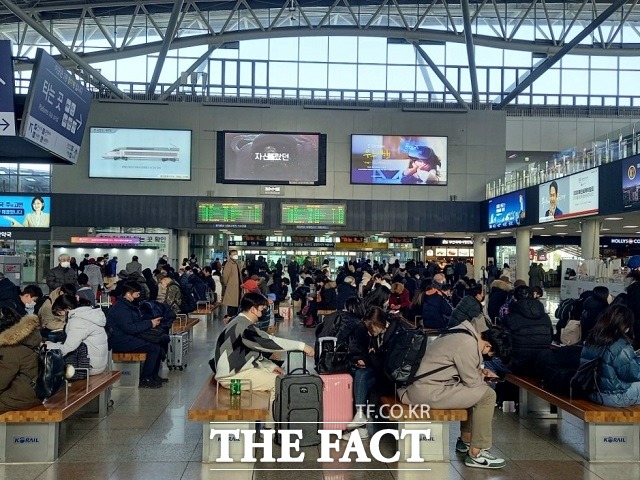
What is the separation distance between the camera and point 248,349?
251 inches

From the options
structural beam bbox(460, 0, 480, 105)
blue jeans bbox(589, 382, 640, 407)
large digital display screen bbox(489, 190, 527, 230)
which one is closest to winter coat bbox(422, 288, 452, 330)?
blue jeans bbox(589, 382, 640, 407)

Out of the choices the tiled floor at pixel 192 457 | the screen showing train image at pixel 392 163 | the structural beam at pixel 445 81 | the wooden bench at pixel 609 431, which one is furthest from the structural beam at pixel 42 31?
the wooden bench at pixel 609 431

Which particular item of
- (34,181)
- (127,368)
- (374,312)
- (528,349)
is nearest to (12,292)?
(127,368)

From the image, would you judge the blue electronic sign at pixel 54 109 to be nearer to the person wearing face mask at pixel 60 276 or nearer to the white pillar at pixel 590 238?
the person wearing face mask at pixel 60 276

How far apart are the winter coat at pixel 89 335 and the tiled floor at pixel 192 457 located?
65 centimetres

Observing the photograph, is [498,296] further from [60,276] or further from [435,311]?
[60,276]

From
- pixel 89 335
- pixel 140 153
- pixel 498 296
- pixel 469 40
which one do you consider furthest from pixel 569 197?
pixel 140 153

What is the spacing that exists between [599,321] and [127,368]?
5.98 m

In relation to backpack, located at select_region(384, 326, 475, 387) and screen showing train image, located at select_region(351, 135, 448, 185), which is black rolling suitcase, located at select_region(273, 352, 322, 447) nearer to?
backpack, located at select_region(384, 326, 475, 387)

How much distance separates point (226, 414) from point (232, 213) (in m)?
23.1

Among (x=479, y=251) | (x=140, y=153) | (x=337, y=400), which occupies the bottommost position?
(x=337, y=400)

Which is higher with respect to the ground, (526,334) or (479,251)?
(479,251)

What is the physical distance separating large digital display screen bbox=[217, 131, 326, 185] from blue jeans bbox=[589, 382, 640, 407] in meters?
23.0

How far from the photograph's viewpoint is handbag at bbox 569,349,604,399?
5891mm
